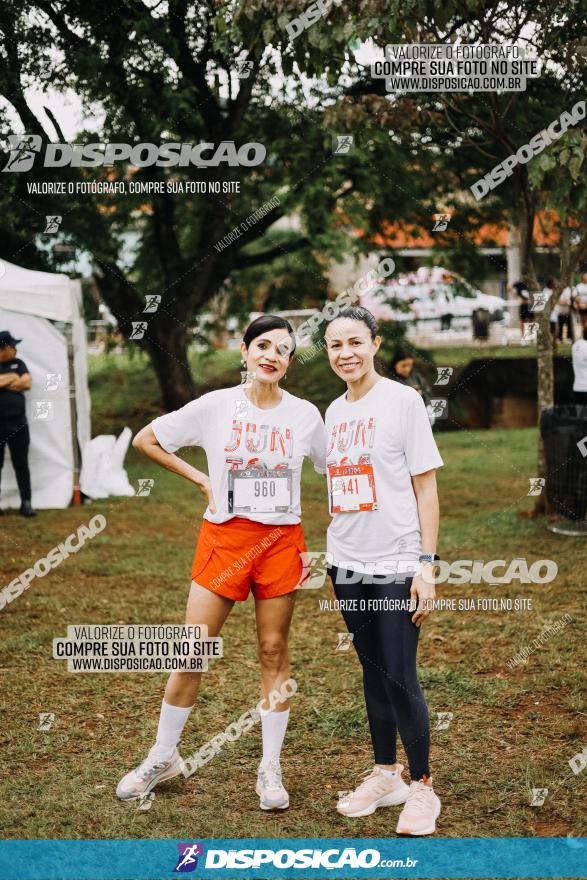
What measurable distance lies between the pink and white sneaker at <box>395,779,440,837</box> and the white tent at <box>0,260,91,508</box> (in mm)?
6685

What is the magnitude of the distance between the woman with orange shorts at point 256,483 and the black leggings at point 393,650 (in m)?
0.25

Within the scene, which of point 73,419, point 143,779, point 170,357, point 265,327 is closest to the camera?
point 265,327

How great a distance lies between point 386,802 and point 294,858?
505 mm

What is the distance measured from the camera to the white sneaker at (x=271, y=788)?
11.6 ft

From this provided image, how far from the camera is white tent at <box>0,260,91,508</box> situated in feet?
30.0

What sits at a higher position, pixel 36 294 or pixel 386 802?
pixel 36 294

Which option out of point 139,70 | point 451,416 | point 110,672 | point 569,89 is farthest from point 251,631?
point 451,416

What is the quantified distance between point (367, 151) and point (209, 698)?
24.6 ft

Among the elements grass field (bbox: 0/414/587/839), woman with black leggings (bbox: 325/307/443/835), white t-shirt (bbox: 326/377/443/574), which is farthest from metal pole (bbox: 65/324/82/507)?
white t-shirt (bbox: 326/377/443/574)

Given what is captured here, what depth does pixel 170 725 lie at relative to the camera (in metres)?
3.62

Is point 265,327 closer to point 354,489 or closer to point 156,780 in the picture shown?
point 354,489

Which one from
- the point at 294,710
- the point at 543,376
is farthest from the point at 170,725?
the point at 543,376

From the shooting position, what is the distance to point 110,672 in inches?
203

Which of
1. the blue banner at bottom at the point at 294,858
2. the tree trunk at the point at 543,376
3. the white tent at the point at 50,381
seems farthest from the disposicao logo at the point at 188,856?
the white tent at the point at 50,381
